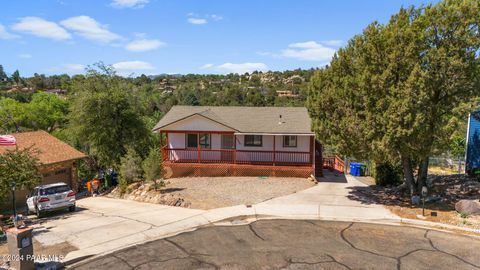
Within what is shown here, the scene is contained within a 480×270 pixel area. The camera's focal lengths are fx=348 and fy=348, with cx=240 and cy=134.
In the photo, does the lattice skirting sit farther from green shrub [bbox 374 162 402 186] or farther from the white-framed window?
green shrub [bbox 374 162 402 186]

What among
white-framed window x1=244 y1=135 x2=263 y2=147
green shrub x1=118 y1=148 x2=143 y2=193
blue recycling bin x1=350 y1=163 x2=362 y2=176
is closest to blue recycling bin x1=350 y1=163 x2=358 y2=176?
blue recycling bin x1=350 y1=163 x2=362 y2=176

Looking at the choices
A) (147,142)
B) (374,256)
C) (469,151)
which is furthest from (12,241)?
(469,151)

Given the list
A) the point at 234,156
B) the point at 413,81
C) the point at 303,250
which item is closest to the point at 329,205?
the point at 303,250

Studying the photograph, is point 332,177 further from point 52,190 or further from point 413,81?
point 52,190

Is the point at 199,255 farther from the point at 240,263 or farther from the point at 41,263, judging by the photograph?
the point at 41,263

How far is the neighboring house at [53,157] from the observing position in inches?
920

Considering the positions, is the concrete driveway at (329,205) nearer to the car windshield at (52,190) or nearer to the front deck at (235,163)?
the front deck at (235,163)

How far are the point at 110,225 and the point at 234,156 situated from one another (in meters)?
11.2

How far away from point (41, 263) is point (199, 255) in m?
4.60

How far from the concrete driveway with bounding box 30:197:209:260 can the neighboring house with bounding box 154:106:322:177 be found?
6.60m

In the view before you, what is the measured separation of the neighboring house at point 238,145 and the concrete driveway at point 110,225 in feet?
21.7

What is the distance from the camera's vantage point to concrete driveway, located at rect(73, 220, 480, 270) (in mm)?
10102

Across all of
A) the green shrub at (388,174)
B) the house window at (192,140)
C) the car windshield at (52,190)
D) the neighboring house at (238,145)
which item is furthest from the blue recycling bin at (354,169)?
the car windshield at (52,190)

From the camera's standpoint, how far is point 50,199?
57.4 feet
